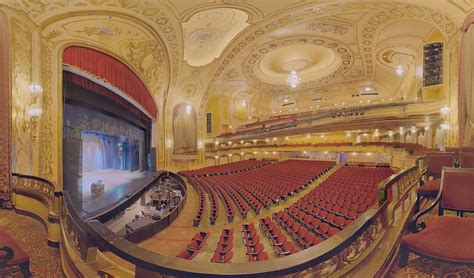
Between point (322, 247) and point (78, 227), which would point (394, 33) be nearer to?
point (322, 247)

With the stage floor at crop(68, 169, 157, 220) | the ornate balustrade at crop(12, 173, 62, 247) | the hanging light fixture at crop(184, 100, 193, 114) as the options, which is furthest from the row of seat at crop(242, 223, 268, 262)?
the hanging light fixture at crop(184, 100, 193, 114)

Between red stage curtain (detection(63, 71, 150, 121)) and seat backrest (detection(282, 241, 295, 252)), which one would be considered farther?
red stage curtain (detection(63, 71, 150, 121))

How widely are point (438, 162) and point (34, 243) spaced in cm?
480

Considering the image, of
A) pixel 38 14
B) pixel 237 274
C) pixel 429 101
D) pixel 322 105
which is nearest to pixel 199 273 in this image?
pixel 237 274

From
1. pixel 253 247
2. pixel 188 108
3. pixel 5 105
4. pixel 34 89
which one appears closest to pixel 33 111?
pixel 34 89

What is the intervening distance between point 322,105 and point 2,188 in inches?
604

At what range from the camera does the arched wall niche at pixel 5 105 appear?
382 cm

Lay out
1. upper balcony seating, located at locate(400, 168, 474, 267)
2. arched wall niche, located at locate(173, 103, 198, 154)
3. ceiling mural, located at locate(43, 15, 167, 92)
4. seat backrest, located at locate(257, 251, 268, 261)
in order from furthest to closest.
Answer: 1. arched wall niche, located at locate(173, 103, 198, 154)
2. ceiling mural, located at locate(43, 15, 167, 92)
3. seat backrest, located at locate(257, 251, 268, 261)
4. upper balcony seating, located at locate(400, 168, 474, 267)

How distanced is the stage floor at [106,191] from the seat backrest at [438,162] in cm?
598

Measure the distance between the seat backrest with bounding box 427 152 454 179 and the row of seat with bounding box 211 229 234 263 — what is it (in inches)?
112

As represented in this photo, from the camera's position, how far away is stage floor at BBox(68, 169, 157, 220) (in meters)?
6.60

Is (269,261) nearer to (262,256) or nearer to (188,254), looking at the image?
(262,256)

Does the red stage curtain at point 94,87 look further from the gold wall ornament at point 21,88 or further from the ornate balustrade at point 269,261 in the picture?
the ornate balustrade at point 269,261

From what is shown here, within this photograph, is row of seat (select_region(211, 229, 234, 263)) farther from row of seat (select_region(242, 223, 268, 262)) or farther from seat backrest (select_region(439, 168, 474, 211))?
seat backrest (select_region(439, 168, 474, 211))
